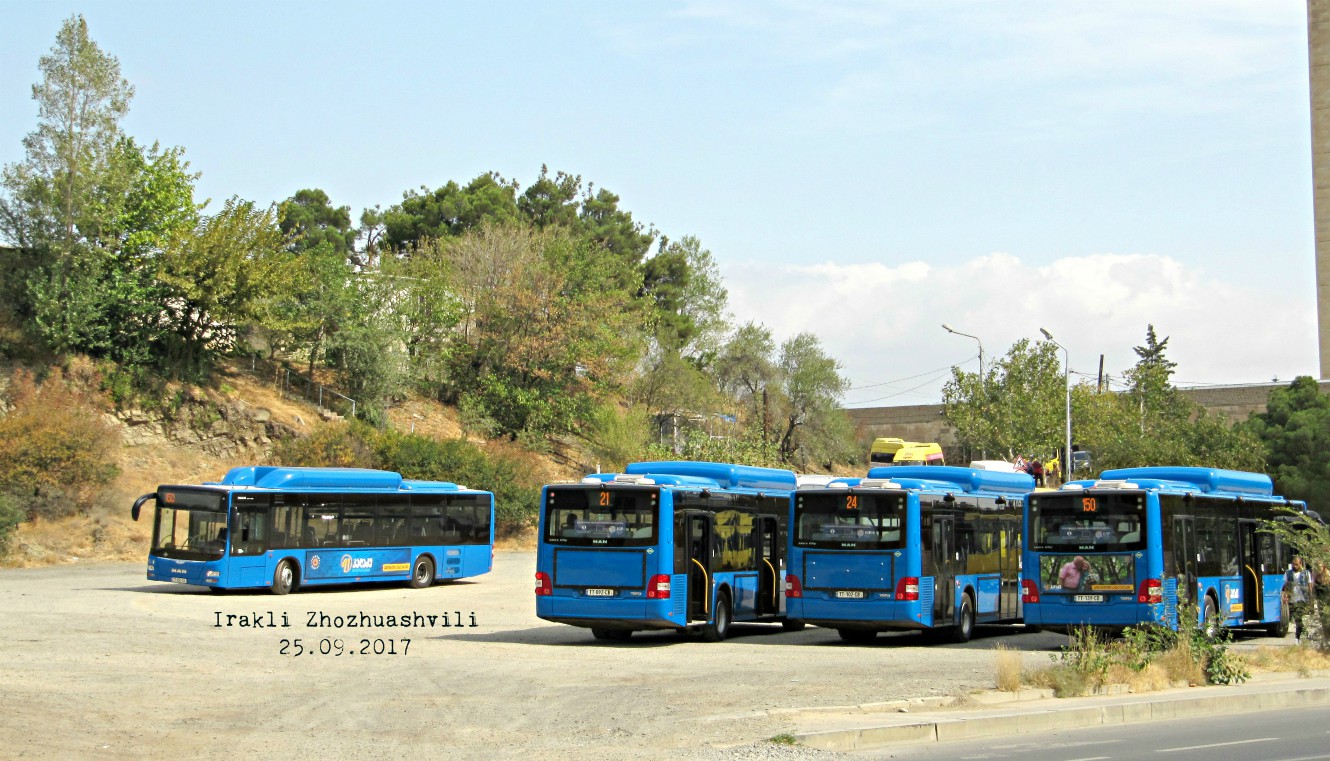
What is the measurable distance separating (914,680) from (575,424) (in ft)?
154

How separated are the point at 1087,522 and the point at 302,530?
60.3 feet

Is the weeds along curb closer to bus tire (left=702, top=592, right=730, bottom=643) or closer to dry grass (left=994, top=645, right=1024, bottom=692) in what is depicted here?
dry grass (left=994, top=645, right=1024, bottom=692)

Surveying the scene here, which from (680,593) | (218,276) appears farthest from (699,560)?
(218,276)

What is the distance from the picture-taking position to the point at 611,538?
2212 cm

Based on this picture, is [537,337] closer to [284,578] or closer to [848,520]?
[284,578]

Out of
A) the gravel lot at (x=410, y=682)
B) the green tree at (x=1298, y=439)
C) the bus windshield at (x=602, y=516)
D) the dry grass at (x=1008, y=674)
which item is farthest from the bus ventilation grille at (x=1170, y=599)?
the green tree at (x=1298, y=439)

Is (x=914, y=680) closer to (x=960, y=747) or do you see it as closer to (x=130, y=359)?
(x=960, y=747)

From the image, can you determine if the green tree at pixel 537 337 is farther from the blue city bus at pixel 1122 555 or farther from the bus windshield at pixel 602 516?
the blue city bus at pixel 1122 555

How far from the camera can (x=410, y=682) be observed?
651 inches

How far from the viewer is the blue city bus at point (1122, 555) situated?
2148 cm

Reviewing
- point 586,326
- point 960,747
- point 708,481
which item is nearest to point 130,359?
point 586,326

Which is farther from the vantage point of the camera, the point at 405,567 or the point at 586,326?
the point at 586,326

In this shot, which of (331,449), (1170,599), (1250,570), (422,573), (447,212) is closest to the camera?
(1170,599)

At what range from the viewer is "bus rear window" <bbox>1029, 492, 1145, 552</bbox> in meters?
21.8
